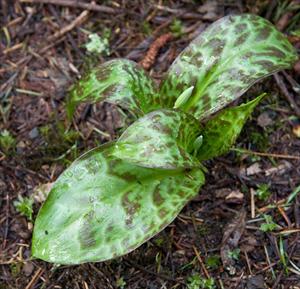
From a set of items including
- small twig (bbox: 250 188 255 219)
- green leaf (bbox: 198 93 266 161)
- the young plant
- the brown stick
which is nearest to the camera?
the young plant

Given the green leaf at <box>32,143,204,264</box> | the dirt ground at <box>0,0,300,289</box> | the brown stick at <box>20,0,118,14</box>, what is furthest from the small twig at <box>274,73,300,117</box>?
the brown stick at <box>20,0,118,14</box>

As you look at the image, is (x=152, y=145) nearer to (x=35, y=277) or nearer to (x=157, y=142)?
(x=157, y=142)

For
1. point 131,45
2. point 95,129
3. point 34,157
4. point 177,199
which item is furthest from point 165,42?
point 177,199

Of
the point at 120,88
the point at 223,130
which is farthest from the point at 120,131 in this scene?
the point at 223,130

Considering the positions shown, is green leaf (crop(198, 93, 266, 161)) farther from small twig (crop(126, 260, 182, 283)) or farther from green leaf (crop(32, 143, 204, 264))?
small twig (crop(126, 260, 182, 283))

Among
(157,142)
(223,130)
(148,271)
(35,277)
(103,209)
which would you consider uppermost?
(157,142)
